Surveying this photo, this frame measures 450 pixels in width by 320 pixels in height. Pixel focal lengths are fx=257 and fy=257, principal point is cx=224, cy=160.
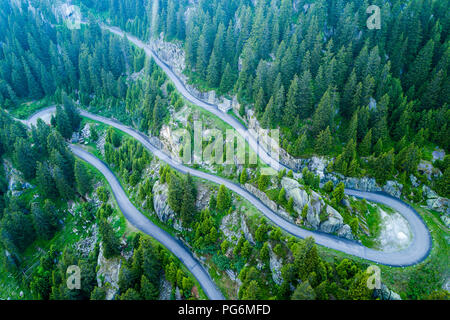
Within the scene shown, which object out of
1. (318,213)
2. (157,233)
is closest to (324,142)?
(318,213)

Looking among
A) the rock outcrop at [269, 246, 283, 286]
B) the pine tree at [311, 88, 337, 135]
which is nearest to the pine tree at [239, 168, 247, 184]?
the rock outcrop at [269, 246, 283, 286]

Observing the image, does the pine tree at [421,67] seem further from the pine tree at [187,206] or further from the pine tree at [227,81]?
the pine tree at [187,206]

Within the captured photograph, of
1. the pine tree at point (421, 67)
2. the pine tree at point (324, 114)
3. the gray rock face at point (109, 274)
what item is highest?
the pine tree at point (421, 67)

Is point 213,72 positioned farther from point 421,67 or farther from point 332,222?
point 421,67

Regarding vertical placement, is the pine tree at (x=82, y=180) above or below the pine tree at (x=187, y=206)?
below

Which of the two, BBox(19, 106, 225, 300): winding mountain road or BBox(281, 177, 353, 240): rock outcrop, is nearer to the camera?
BBox(281, 177, 353, 240): rock outcrop

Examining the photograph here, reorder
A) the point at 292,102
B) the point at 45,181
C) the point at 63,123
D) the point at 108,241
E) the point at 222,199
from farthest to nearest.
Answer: the point at 63,123
the point at 45,181
the point at 292,102
the point at 222,199
the point at 108,241

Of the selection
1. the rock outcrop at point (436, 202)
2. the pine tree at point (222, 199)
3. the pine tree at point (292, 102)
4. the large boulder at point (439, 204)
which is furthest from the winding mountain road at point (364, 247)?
the pine tree at point (292, 102)

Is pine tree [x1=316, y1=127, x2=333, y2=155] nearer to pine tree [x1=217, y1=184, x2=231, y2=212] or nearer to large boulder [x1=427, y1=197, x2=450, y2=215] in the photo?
large boulder [x1=427, y1=197, x2=450, y2=215]
